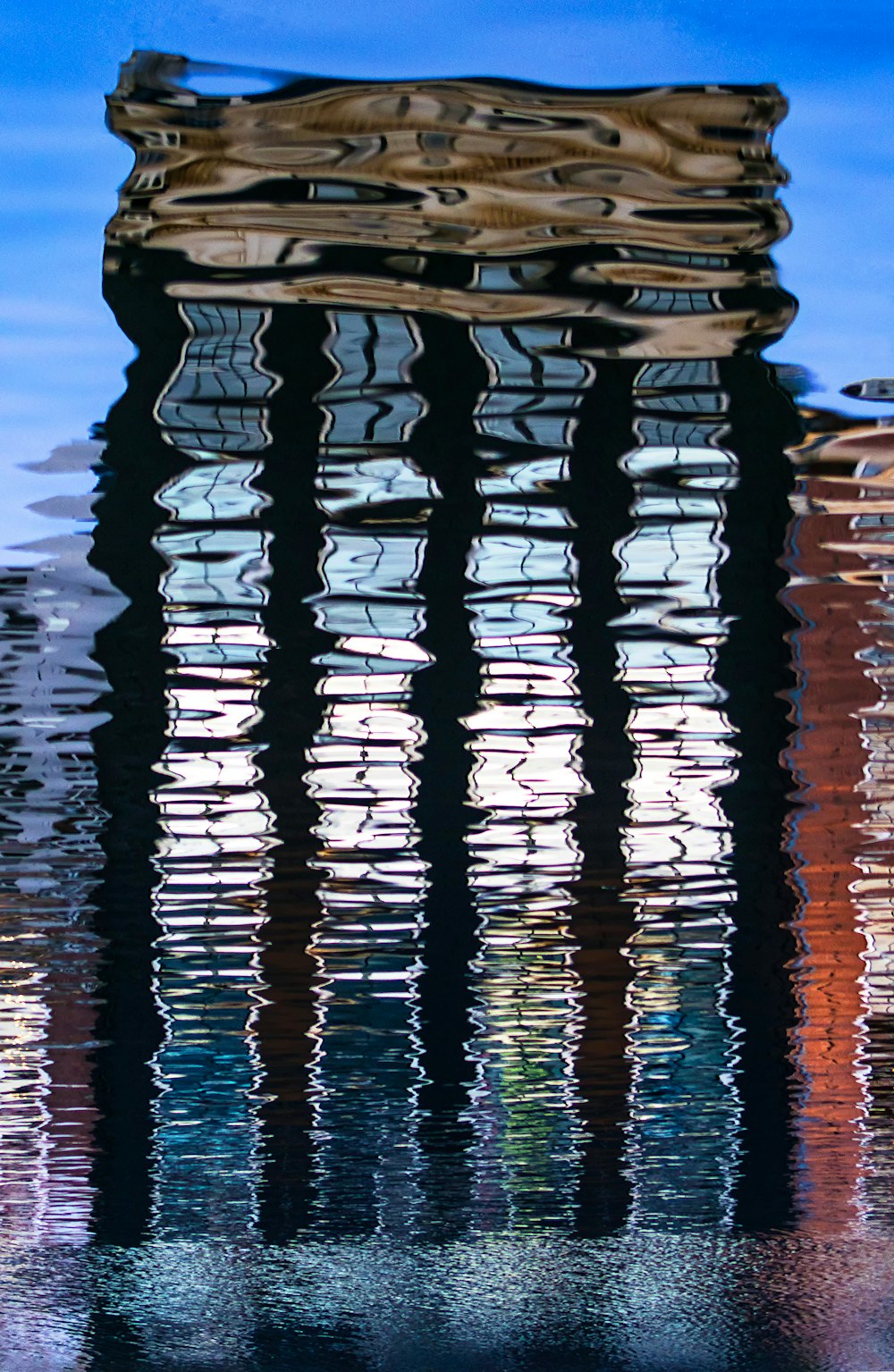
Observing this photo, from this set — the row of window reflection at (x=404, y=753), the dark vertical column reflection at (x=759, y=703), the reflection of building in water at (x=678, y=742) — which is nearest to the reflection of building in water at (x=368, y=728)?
the row of window reflection at (x=404, y=753)

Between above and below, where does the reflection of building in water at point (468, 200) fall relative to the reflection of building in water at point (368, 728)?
above

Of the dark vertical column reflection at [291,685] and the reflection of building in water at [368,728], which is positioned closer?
the dark vertical column reflection at [291,685]

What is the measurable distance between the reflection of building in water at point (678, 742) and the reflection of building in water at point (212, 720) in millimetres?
1602

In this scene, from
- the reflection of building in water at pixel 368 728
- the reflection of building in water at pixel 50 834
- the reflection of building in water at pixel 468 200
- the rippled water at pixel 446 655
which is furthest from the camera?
the reflection of building in water at pixel 50 834

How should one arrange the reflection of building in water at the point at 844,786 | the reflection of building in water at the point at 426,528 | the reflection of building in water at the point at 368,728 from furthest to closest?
the reflection of building in water at the point at 844,786 → the reflection of building in water at the point at 368,728 → the reflection of building in water at the point at 426,528

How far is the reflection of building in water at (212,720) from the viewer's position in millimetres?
5227

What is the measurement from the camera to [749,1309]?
25.6 metres

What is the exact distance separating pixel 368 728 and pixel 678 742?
1797 mm

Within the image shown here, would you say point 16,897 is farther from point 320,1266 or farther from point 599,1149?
point 320,1266

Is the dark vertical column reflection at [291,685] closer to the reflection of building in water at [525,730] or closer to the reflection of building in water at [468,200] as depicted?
the reflection of building in water at [468,200]

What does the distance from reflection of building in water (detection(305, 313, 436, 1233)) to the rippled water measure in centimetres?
3

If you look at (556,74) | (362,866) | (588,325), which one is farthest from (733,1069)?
(556,74)

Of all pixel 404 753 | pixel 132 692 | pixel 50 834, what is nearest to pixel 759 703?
pixel 404 753

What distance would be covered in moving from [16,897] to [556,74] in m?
7.41
